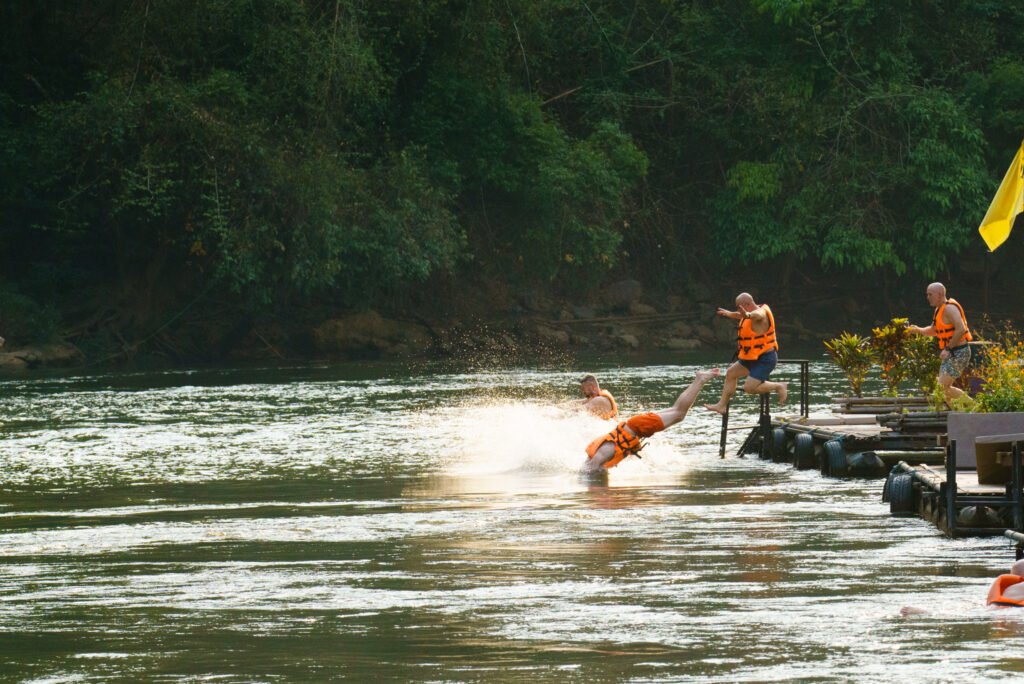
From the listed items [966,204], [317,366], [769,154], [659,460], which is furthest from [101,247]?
[659,460]

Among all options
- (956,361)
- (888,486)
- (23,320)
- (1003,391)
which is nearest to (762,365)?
(956,361)

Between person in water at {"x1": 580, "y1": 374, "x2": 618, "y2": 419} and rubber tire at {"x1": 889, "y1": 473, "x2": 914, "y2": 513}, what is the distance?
6.48 metres

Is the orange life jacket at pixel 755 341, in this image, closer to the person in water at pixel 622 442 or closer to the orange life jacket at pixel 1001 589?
the person in water at pixel 622 442

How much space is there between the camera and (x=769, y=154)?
5228 centimetres

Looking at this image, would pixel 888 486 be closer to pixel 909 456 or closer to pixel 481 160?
pixel 909 456

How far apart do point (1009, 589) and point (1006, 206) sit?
581 cm

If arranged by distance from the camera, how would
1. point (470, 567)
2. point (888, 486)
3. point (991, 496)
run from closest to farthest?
point (470, 567) → point (991, 496) → point (888, 486)

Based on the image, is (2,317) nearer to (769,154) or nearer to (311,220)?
(311,220)

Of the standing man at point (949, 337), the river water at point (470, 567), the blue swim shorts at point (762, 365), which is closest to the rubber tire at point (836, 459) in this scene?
the river water at point (470, 567)

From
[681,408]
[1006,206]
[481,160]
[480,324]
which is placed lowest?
[681,408]

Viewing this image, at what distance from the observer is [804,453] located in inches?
831

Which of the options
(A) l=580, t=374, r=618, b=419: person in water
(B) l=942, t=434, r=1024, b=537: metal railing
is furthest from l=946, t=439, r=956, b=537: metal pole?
(A) l=580, t=374, r=618, b=419: person in water

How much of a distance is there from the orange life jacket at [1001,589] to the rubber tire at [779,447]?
1093 cm

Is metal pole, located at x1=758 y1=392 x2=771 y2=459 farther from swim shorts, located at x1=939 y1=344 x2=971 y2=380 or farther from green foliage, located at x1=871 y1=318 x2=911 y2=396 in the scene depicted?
swim shorts, located at x1=939 y1=344 x2=971 y2=380
